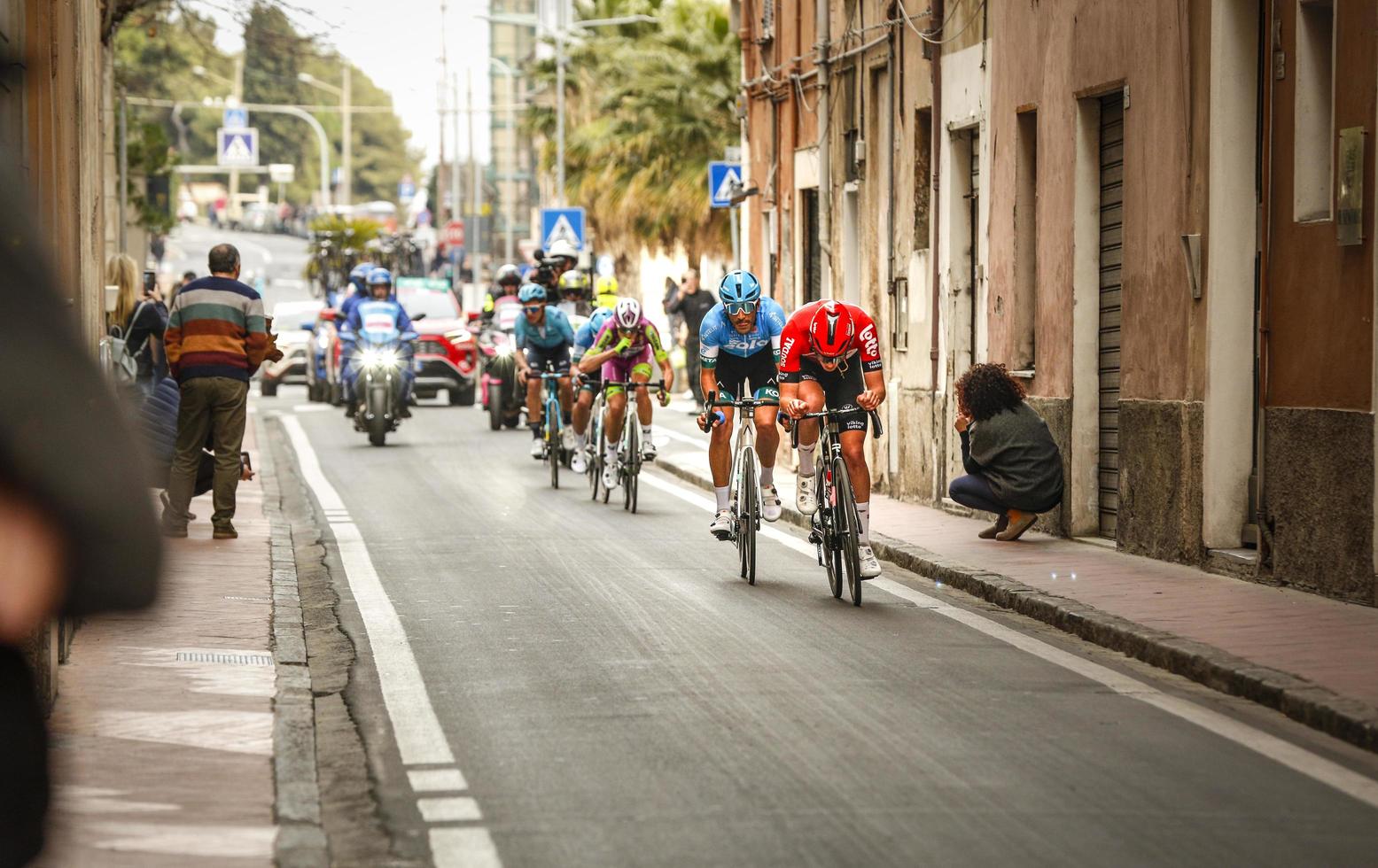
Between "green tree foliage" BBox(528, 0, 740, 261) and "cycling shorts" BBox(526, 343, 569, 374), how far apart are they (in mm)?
21399

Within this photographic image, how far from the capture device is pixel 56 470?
2.64 meters

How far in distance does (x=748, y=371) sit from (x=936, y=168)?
5270 millimetres

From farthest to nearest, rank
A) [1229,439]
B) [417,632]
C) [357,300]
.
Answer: [357,300], [1229,439], [417,632]

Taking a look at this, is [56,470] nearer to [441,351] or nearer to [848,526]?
[848,526]

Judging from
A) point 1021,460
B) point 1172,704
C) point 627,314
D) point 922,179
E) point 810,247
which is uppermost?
point 922,179

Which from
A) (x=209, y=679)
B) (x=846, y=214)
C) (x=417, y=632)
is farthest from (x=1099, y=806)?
(x=846, y=214)

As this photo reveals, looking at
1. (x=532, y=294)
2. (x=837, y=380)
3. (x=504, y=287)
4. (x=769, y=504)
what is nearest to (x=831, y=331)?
(x=837, y=380)

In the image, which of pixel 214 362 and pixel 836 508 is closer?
pixel 836 508

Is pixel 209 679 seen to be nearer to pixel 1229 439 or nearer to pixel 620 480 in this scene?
pixel 1229 439

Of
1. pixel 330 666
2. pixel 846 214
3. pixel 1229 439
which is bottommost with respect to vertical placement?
pixel 330 666

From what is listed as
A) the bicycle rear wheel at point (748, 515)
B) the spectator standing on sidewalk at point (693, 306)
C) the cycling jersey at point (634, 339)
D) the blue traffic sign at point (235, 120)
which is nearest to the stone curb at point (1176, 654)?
the bicycle rear wheel at point (748, 515)

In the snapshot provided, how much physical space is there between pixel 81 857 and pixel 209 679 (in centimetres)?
330

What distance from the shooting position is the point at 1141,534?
1388cm

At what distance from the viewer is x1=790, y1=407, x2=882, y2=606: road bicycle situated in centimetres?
1177
